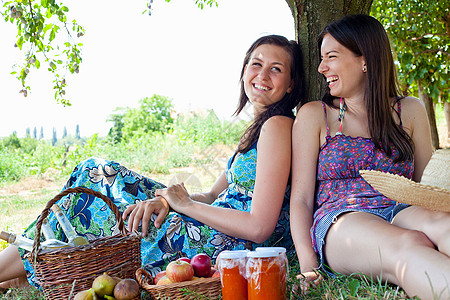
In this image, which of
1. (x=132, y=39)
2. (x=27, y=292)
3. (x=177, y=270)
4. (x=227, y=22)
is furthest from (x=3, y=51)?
(x=177, y=270)

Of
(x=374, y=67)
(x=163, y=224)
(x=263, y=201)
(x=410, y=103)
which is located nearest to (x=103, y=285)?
(x=163, y=224)

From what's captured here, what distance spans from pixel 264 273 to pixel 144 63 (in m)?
12.5

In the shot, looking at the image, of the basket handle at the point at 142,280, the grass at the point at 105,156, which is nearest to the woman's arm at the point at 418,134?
the basket handle at the point at 142,280

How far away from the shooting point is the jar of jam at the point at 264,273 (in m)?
1.73

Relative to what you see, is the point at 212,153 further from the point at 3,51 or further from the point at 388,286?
the point at 388,286

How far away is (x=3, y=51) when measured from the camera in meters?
10.8

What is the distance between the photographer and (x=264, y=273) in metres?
1.73

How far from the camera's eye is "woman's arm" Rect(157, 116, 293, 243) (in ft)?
7.47

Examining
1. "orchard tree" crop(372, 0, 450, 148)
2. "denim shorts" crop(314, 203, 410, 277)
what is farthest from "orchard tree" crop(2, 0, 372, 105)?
"orchard tree" crop(372, 0, 450, 148)

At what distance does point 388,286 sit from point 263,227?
677 mm

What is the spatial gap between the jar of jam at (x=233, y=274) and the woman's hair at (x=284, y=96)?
881 mm

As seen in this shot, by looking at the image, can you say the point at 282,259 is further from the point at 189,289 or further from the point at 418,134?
the point at 418,134

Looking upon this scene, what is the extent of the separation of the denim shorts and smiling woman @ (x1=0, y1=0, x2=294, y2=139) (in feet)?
24.2

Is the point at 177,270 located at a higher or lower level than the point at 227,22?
lower
